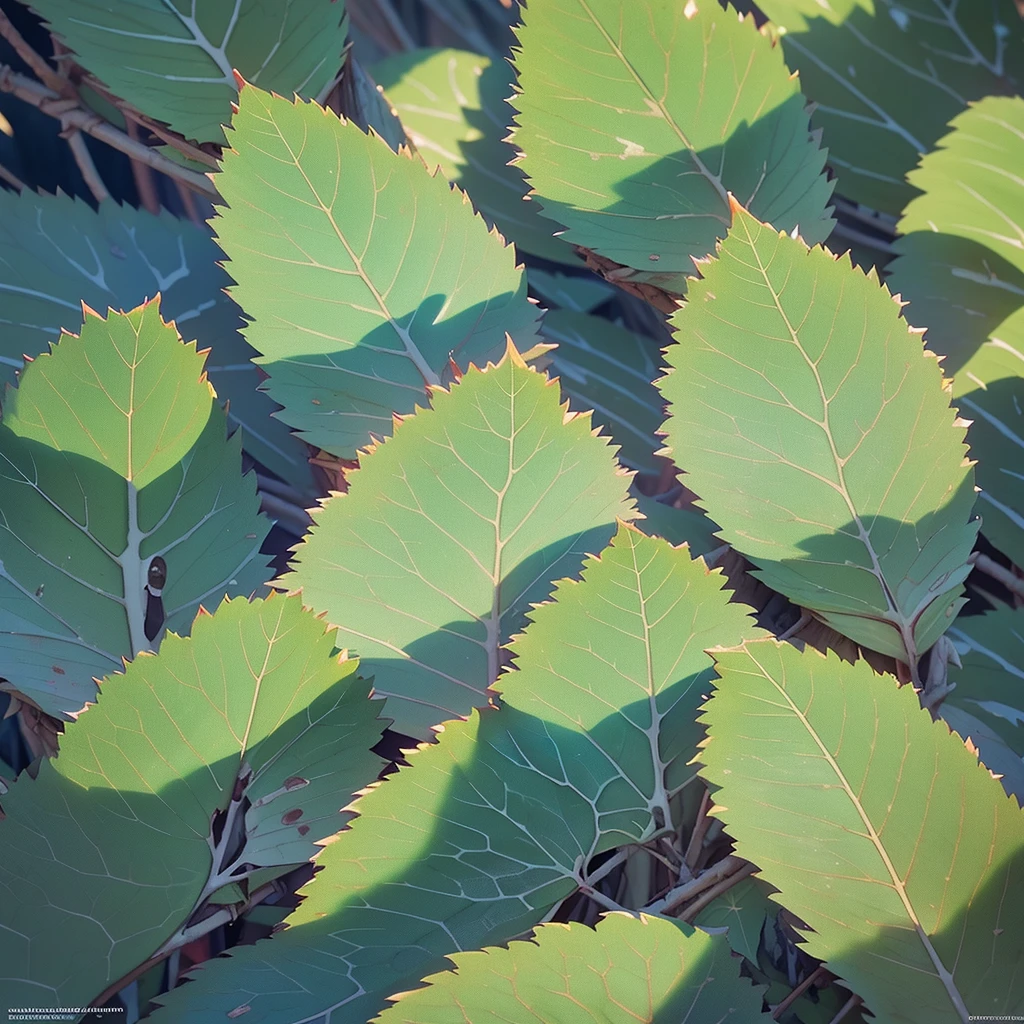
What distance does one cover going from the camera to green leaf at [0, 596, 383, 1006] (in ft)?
0.79

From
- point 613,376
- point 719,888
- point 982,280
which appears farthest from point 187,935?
point 982,280

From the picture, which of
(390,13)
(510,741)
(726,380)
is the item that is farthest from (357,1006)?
(390,13)

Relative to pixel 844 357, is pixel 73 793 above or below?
below

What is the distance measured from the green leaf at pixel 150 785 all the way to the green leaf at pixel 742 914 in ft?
0.41

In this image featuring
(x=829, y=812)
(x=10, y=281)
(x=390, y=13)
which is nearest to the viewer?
(x=829, y=812)

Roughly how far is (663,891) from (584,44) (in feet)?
0.89

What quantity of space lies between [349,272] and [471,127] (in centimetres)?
21

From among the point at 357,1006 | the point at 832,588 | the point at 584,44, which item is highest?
the point at 584,44

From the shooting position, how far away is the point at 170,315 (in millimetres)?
365

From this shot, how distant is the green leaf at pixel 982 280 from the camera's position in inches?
14.1

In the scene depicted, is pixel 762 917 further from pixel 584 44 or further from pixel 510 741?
pixel 584 44

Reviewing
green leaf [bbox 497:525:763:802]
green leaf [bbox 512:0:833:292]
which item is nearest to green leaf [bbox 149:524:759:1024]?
green leaf [bbox 497:525:763:802]

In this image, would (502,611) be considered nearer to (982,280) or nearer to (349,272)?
(349,272)

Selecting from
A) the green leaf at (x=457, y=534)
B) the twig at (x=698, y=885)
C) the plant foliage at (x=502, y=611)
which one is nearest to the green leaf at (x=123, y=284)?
the plant foliage at (x=502, y=611)
